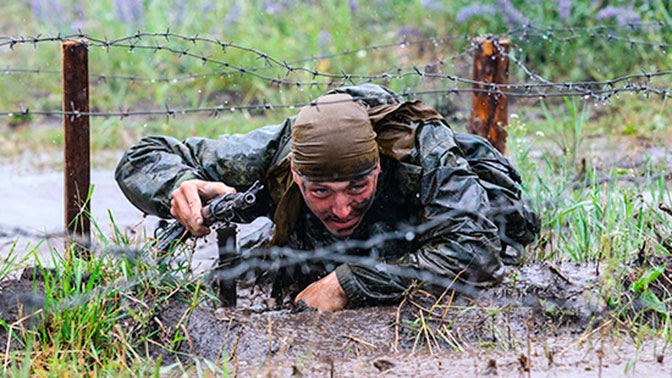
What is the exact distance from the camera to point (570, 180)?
480cm

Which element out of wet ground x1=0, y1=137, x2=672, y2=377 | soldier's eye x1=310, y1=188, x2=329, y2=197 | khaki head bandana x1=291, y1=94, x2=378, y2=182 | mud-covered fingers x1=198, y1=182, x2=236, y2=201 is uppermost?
khaki head bandana x1=291, y1=94, x2=378, y2=182

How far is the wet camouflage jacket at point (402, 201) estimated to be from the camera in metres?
3.32

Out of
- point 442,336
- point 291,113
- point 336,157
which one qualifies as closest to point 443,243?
point 442,336

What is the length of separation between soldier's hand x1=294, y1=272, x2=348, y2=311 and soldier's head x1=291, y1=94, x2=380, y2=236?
27 cm

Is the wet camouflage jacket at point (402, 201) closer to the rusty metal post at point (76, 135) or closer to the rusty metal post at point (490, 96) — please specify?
the rusty metal post at point (76, 135)

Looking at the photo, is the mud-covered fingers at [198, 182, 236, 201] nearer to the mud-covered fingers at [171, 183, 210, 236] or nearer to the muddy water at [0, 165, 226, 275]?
the mud-covered fingers at [171, 183, 210, 236]

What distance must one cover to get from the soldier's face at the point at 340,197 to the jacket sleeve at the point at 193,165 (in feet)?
1.37

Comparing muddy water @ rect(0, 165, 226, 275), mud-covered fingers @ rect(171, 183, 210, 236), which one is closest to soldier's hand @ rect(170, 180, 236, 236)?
mud-covered fingers @ rect(171, 183, 210, 236)

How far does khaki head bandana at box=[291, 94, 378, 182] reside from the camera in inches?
124

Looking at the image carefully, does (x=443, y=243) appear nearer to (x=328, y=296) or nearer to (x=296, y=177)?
(x=328, y=296)

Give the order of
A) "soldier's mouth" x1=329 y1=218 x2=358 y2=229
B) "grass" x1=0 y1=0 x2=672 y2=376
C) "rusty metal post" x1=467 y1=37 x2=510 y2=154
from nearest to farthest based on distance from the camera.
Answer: "grass" x1=0 y1=0 x2=672 y2=376 < "soldier's mouth" x1=329 y1=218 x2=358 y2=229 < "rusty metal post" x1=467 y1=37 x2=510 y2=154

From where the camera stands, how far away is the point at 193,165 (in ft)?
12.7

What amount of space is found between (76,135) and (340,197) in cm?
127

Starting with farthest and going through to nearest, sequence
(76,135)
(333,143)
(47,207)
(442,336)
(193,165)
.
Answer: (47,207), (193,165), (76,135), (333,143), (442,336)
